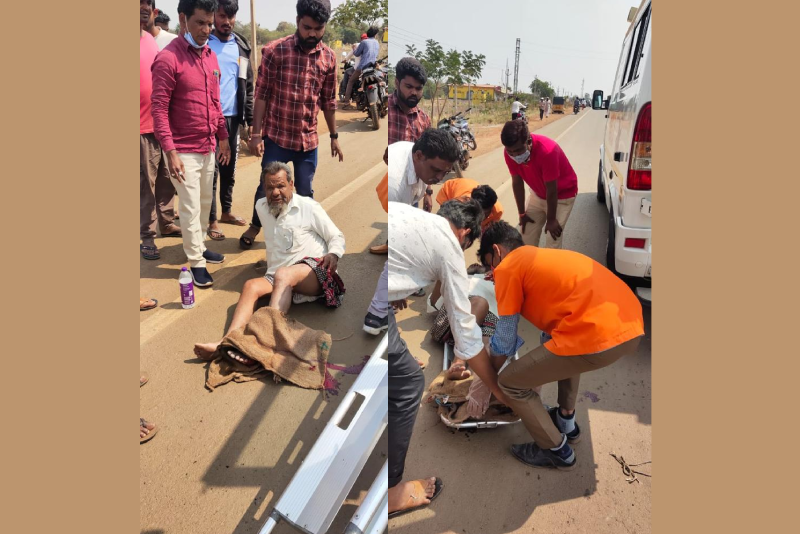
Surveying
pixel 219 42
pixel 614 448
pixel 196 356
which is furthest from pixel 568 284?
pixel 219 42

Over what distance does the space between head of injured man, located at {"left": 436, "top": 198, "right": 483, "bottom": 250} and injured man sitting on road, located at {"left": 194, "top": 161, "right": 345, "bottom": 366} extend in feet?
4.86

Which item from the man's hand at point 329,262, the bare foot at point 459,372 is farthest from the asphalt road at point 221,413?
the bare foot at point 459,372

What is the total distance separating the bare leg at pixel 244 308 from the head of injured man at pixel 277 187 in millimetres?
412

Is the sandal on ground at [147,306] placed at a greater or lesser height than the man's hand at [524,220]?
lesser

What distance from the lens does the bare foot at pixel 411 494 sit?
1739 mm

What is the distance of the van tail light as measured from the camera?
7.31ft

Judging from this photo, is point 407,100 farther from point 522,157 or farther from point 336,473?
point 336,473

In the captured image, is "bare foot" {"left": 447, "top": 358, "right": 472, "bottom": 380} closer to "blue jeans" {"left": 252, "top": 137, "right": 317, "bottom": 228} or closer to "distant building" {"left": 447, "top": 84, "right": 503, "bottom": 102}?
"distant building" {"left": 447, "top": 84, "right": 503, "bottom": 102}

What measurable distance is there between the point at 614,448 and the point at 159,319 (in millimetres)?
2252

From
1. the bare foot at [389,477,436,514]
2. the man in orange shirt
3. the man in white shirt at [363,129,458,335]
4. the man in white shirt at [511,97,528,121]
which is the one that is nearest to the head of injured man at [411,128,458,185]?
the man in white shirt at [363,129,458,335]

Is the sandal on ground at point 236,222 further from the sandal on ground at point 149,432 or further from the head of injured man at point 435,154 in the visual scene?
the head of injured man at point 435,154

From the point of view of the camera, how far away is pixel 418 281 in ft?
4.90

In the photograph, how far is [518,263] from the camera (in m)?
1.86

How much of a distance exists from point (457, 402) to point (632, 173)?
120 centimetres
